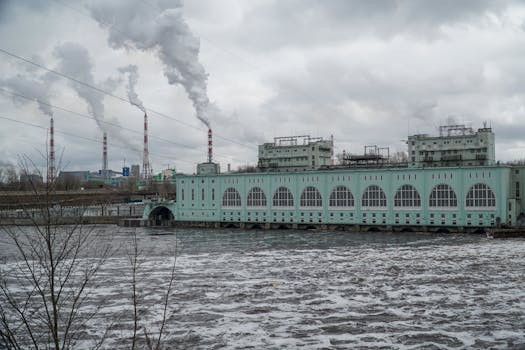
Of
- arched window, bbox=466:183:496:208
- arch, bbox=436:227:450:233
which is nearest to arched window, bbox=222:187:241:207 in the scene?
arch, bbox=436:227:450:233

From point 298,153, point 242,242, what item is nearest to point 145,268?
point 242,242

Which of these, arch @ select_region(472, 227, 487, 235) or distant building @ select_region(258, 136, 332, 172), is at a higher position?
distant building @ select_region(258, 136, 332, 172)

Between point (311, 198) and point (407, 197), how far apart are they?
38.5 ft

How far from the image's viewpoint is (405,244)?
145 feet

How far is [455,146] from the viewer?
257 ft

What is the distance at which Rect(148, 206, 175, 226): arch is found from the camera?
76688 millimetres

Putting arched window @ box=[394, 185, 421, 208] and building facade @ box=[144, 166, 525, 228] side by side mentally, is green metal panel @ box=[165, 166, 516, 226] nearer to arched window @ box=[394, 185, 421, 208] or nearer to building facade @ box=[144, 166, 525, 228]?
building facade @ box=[144, 166, 525, 228]

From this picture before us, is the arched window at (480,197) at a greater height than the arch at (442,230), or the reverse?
the arched window at (480,197)

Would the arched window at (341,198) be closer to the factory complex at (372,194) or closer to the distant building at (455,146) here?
the factory complex at (372,194)

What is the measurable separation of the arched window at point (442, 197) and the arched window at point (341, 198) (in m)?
9.23

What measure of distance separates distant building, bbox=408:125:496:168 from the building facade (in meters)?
15.8

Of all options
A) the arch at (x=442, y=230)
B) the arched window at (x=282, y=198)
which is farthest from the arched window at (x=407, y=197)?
the arched window at (x=282, y=198)

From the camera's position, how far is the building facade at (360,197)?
5291 centimetres

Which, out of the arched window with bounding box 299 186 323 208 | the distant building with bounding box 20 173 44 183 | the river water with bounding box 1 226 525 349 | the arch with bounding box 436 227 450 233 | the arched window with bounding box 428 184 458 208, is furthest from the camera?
the arched window with bounding box 299 186 323 208
